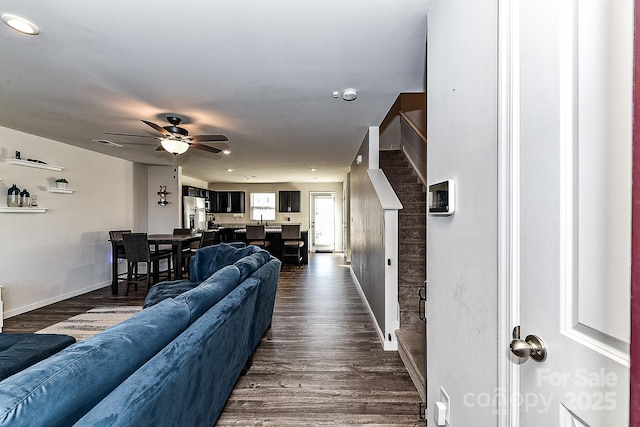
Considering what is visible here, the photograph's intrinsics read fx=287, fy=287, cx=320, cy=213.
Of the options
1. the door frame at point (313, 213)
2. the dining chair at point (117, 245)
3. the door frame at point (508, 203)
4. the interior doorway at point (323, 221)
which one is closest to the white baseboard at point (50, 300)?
the dining chair at point (117, 245)

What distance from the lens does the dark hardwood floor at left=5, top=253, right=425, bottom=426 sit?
1865 millimetres

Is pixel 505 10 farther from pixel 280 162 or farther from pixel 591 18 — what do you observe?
pixel 280 162

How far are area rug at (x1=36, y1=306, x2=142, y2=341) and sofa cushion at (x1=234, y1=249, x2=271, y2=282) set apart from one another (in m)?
1.93

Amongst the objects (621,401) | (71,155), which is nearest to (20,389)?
(621,401)

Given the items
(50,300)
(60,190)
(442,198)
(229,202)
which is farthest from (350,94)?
(229,202)

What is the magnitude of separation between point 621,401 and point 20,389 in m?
1.33

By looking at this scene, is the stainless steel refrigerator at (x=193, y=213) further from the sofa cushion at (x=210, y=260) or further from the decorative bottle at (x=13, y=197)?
the sofa cushion at (x=210, y=260)

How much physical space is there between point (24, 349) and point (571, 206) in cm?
270

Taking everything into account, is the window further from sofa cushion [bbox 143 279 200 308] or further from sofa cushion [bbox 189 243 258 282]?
sofa cushion [bbox 143 279 200 308]

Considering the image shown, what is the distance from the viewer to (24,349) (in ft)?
5.61

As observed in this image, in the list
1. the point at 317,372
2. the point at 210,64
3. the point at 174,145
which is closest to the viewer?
the point at 210,64

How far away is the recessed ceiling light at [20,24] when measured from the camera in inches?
63.0

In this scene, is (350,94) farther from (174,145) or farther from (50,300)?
(50,300)

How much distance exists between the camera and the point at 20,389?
2.34ft
